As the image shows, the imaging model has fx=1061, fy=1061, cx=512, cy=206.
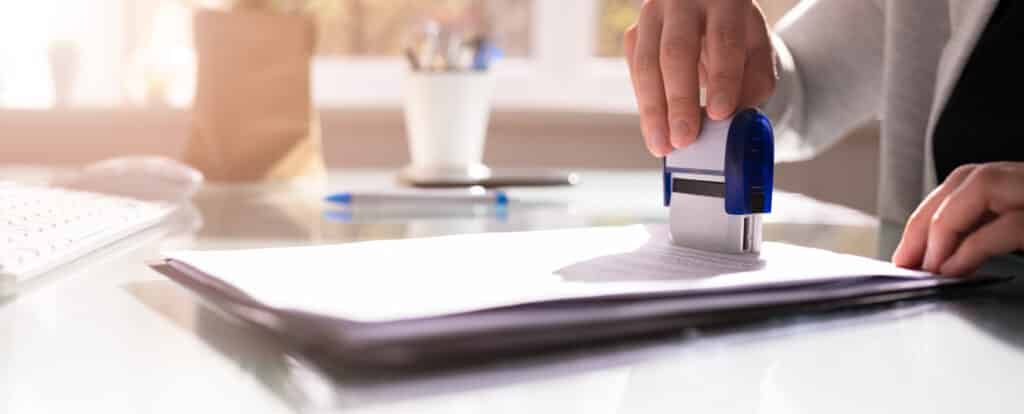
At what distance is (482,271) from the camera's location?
0.56 m

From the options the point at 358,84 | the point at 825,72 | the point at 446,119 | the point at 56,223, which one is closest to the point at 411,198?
the point at 446,119

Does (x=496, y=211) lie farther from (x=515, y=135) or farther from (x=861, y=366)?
(x=515, y=135)

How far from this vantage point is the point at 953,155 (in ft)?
3.71

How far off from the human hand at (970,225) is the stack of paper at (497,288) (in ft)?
0.08

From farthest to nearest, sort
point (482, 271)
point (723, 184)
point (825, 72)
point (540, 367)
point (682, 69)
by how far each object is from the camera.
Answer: point (825, 72)
point (682, 69)
point (723, 184)
point (482, 271)
point (540, 367)

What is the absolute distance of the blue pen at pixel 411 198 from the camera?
110 cm

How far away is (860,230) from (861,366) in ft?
1.86

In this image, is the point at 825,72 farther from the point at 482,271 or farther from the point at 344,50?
the point at 344,50

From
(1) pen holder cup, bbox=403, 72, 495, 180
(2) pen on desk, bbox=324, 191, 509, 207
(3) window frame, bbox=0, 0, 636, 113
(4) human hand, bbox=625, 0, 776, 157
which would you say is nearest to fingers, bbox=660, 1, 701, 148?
(4) human hand, bbox=625, 0, 776, 157

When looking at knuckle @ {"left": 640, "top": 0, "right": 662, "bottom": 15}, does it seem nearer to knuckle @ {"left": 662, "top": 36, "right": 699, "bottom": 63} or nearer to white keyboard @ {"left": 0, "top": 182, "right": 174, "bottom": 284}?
knuckle @ {"left": 662, "top": 36, "right": 699, "bottom": 63}

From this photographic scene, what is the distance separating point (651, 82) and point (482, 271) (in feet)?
1.03

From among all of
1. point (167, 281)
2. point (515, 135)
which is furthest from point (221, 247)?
point (515, 135)

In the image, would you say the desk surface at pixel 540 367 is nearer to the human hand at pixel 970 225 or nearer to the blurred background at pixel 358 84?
the human hand at pixel 970 225

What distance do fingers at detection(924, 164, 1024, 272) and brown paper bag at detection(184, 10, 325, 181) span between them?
3.19 feet
